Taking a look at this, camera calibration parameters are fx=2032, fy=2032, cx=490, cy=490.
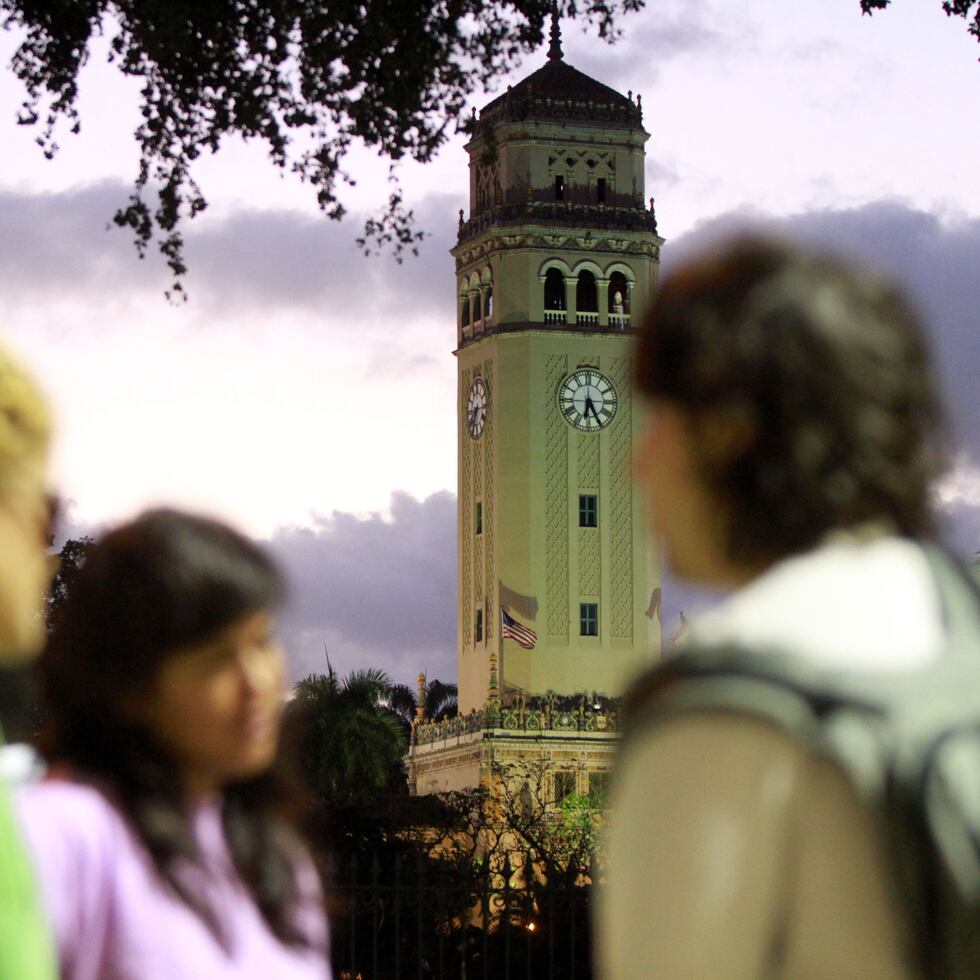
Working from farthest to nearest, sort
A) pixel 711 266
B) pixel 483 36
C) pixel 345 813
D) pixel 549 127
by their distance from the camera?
pixel 549 127 → pixel 345 813 → pixel 483 36 → pixel 711 266

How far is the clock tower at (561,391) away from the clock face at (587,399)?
50 millimetres

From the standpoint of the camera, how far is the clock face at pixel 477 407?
237 ft

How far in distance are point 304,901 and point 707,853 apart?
1.03 metres

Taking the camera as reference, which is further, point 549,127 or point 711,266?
point 549,127

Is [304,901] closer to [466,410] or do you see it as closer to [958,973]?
[958,973]

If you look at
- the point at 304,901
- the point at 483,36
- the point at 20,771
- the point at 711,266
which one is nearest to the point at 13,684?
the point at 20,771

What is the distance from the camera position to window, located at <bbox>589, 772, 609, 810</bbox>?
52.8m

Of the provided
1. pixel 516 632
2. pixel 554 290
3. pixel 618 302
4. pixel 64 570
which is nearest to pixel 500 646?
pixel 516 632

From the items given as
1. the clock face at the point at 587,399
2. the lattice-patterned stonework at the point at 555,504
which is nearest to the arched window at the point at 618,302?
the clock face at the point at 587,399

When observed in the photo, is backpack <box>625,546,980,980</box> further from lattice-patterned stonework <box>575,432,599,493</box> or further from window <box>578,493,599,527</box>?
lattice-patterned stonework <box>575,432,599,493</box>

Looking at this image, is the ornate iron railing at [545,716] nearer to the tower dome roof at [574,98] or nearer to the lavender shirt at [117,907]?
the tower dome roof at [574,98]

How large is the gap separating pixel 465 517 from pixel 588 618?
6.20 m

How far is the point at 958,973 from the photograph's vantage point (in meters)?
1.53

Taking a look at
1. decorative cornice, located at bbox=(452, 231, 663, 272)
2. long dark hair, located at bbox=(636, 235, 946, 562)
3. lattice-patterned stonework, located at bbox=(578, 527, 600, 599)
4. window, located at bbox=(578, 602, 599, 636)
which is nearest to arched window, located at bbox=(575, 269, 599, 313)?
decorative cornice, located at bbox=(452, 231, 663, 272)
